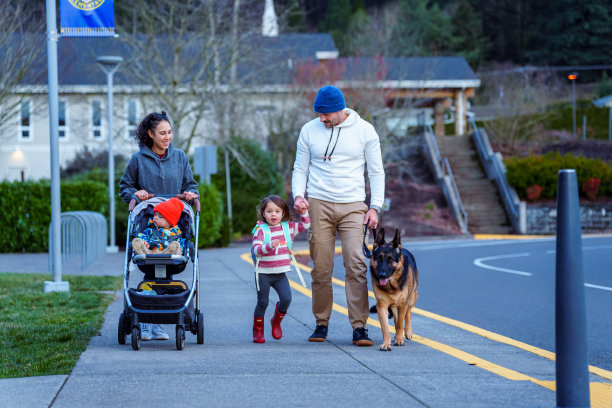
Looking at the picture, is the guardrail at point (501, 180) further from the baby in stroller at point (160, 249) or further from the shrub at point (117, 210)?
the baby in stroller at point (160, 249)

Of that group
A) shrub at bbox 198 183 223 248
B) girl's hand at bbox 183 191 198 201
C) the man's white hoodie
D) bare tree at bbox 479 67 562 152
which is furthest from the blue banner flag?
bare tree at bbox 479 67 562 152

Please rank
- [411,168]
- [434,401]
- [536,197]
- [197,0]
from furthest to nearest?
→ [411,168] → [536,197] → [197,0] → [434,401]

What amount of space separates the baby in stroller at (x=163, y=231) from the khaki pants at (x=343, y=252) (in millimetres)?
1158

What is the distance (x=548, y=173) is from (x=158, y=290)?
30820 mm

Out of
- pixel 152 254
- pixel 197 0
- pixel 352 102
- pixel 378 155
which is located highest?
pixel 197 0

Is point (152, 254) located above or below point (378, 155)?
below

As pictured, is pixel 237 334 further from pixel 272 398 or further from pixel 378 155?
pixel 272 398

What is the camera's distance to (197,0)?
3278cm

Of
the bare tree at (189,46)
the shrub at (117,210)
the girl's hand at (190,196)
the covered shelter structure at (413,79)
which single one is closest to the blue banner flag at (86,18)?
the girl's hand at (190,196)

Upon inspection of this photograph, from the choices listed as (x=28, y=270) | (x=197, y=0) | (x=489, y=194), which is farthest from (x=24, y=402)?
(x=489, y=194)

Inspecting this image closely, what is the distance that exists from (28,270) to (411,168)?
2655 centimetres

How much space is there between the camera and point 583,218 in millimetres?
35812

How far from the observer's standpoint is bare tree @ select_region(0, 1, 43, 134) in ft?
86.2

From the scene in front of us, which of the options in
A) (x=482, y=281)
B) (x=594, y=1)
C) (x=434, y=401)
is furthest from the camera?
(x=594, y=1)
